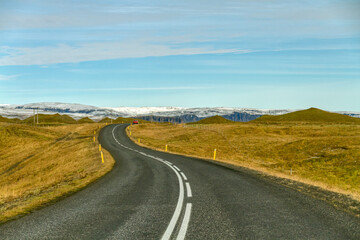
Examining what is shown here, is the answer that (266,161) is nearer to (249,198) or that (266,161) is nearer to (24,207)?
(249,198)

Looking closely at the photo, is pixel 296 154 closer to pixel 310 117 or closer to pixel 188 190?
pixel 188 190

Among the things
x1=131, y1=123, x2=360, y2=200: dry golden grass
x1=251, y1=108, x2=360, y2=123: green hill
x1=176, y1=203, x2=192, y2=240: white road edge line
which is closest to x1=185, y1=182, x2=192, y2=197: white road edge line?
x1=176, y1=203, x2=192, y2=240: white road edge line

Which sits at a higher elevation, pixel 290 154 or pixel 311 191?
pixel 311 191

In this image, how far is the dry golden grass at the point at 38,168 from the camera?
10.1m

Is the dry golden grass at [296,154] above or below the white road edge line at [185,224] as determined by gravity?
below

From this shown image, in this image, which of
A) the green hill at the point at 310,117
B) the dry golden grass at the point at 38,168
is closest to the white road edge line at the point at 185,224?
the dry golden grass at the point at 38,168

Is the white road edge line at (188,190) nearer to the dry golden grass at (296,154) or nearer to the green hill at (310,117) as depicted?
the dry golden grass at (296,154)

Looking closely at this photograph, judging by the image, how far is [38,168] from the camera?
35.2 metres

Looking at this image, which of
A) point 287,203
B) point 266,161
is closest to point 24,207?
point 287,203

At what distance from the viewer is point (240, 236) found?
541cm

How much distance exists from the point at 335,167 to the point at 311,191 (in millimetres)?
25927

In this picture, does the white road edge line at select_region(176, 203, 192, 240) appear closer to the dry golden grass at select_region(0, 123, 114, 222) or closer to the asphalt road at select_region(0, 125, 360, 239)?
the asphalt road at select_region(0, 125, 360, 239)

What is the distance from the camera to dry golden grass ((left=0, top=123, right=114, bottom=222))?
10.1 m

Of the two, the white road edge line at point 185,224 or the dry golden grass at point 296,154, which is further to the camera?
the dry golden grass at point 296,154
